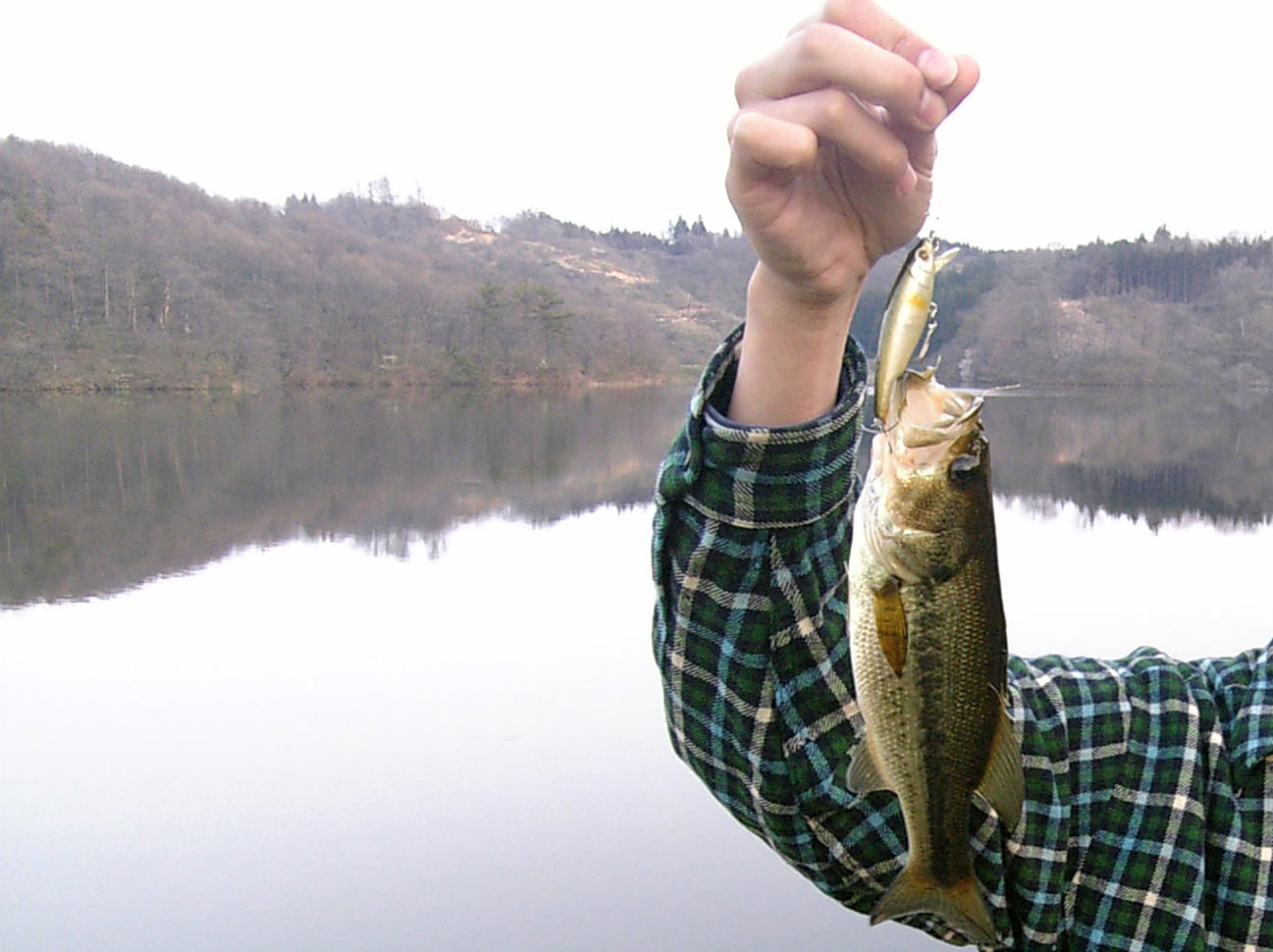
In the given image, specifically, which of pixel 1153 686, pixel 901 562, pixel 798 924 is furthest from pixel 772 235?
pixel 798 924

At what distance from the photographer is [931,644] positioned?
1.19 meters

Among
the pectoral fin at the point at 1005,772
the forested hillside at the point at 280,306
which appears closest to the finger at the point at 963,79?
the pectoral fin at the point at 1005,772

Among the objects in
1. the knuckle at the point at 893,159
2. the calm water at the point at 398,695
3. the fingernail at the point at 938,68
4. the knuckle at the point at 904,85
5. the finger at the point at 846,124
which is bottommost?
the calm water at the point at 398,695

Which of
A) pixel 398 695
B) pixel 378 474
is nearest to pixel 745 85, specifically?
pixel 398 695

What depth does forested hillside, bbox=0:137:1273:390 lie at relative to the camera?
33.7 m

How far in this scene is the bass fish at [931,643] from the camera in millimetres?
1120

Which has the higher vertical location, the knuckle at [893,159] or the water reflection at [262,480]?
the knuckle at [893,159]

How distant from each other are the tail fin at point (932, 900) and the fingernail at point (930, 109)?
84 cm

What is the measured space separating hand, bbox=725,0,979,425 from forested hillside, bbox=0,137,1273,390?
2069cm

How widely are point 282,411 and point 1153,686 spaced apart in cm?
2740

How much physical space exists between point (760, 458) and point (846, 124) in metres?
0.42

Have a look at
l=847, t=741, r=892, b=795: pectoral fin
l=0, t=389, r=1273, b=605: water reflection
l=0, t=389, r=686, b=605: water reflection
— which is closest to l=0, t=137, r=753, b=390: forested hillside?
l=0, t=389, r=1273, b=605: water reflection

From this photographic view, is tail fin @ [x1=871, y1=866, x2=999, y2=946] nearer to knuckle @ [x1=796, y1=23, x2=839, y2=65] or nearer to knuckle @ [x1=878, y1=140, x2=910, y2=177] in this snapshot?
knuckle @ [x1=878, y1=140, x2=910, y2=177]

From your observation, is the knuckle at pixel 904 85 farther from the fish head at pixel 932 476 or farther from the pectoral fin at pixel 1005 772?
the pectoral fin at pixel 1005 772
